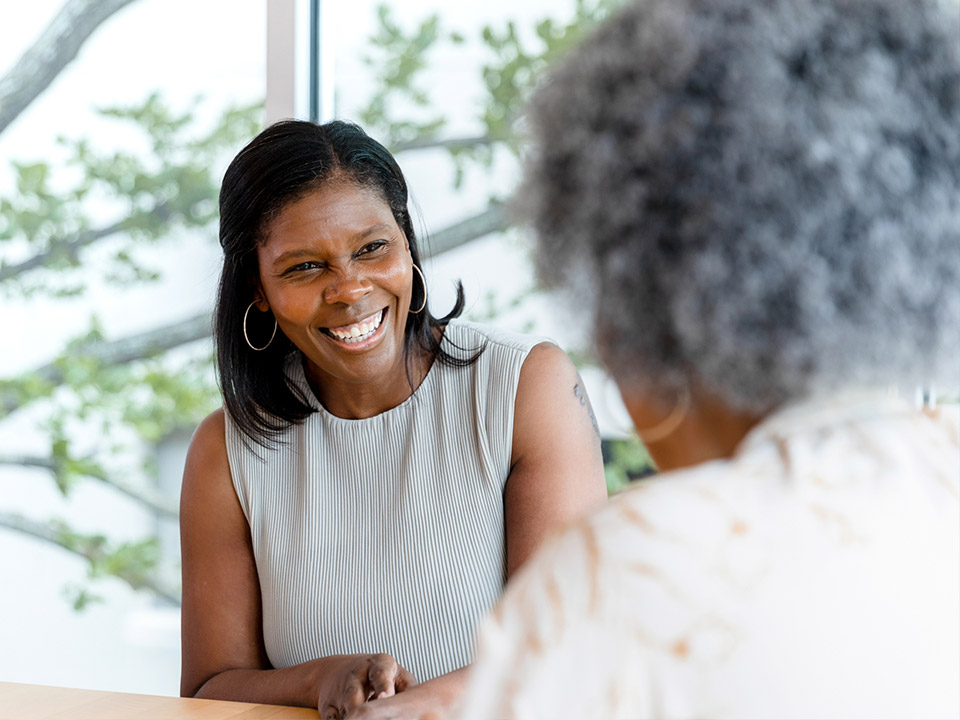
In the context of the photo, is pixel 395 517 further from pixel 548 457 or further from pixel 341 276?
pixel 341 276

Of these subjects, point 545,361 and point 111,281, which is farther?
point 111,281

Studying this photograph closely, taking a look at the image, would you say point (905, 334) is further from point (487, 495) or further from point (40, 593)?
point (40, 593)

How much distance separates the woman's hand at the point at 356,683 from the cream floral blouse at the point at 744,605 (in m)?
0.75

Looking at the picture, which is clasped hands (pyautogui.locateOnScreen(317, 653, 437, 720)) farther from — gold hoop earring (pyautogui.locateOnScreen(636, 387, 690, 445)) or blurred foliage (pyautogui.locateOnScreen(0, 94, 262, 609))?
blurred foliage (pyautogui.locateOnScreen(0, 94, 262, 609))

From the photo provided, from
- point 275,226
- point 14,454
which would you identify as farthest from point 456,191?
point 14,454

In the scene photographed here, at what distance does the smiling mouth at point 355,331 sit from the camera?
65.9 inches

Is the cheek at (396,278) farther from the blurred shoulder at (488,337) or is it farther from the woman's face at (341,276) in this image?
the blurred shoulder at (488,337)

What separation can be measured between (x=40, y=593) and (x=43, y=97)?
1.43m

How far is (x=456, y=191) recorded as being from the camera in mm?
2420

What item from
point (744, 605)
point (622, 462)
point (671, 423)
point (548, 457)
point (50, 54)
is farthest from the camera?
point (50, 54)

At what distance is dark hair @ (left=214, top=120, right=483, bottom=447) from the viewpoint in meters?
1.66

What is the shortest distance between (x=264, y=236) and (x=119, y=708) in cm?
75

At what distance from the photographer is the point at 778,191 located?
2.14ft

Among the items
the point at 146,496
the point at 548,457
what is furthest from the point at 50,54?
the point at 548,457
